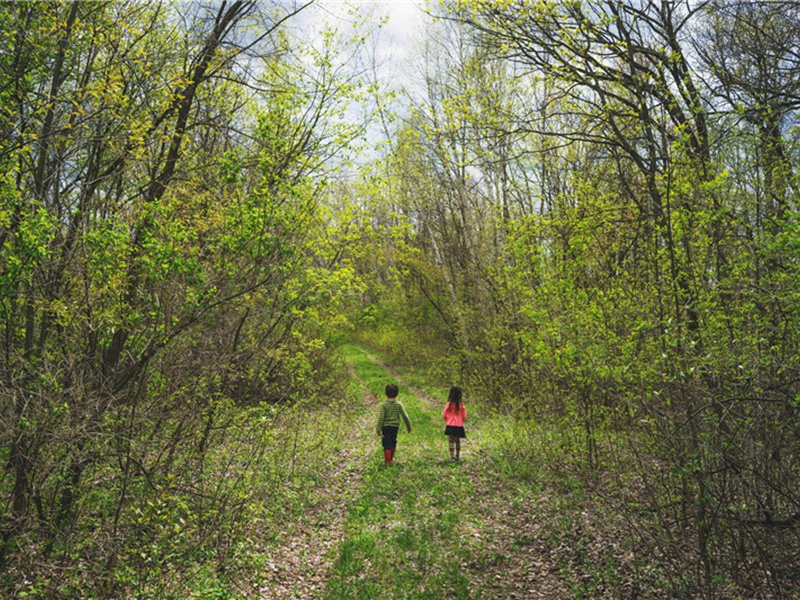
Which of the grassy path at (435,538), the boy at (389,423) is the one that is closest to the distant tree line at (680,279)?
the grassy path at (435,538)

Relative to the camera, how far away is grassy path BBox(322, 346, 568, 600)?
18.8ft

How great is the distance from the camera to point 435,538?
22.8ft

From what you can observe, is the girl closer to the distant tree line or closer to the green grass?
the green grass

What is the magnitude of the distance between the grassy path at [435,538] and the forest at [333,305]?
5 centimetres

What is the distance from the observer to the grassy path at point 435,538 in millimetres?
5734

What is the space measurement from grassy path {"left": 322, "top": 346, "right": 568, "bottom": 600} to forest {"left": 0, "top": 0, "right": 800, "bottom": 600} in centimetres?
5

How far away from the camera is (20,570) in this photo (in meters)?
4.47

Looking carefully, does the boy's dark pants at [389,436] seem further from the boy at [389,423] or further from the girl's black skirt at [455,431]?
the girl's black skirt at [455,431]

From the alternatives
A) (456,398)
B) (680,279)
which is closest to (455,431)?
(456,398)

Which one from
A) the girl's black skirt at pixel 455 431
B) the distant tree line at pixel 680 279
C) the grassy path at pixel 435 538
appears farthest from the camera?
the girl's black skirt at pixel 455 431

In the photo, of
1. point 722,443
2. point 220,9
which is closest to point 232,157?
point 220,9

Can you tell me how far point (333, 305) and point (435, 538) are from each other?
14.2 feet

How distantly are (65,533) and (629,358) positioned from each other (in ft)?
19.4

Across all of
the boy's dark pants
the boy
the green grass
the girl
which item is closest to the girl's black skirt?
the girl
